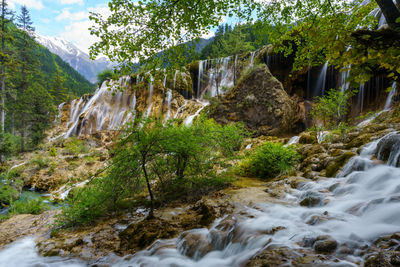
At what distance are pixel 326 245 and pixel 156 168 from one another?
3796 millimetres

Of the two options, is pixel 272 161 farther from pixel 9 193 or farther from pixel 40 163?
pixel 40 163

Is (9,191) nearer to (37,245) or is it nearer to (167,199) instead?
(37,245)

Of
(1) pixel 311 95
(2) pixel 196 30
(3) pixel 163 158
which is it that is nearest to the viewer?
(2) pixel 196 30

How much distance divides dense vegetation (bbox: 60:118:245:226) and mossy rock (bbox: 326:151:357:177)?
8.67 ft

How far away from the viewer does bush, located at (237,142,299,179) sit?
23.7 ft

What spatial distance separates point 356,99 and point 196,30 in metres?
15.9

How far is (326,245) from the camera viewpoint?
8.39 ft

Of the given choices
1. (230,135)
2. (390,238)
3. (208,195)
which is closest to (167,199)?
(208,195)

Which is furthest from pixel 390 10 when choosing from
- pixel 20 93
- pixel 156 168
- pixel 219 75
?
pixel 20 93

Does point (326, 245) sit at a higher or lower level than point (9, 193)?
higher

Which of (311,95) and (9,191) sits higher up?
(311,95)

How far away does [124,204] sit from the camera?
244 inches

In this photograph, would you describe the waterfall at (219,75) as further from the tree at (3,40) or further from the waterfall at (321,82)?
the tree at (3,40)

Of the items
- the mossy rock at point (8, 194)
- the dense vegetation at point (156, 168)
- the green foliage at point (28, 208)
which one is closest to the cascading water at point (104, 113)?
the mossy rock at point (8, 194)
